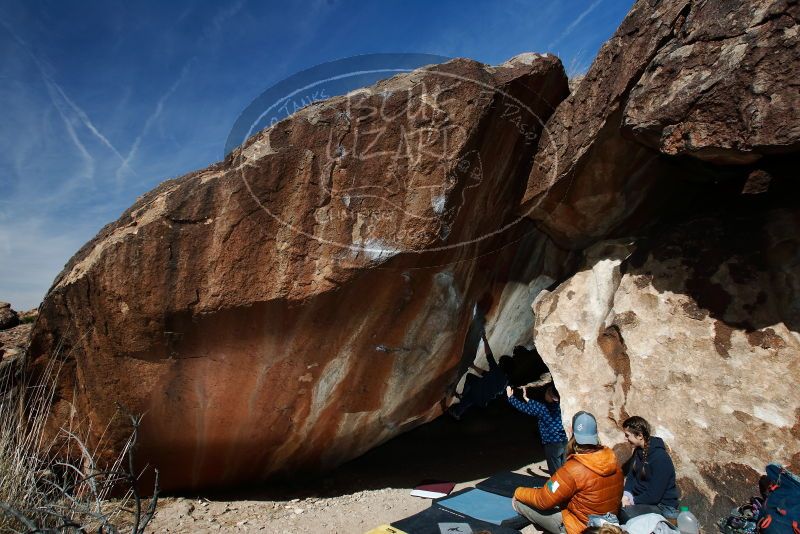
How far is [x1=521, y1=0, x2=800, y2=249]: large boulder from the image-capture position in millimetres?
2838

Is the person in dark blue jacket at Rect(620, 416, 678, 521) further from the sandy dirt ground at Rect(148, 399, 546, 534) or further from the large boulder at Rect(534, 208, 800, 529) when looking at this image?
the sandy dirt ground at Rect(148, 399, 546, 534)

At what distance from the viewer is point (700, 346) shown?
3.54 metres

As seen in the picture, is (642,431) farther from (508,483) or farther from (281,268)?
(281,268)

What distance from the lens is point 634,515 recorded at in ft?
9.62

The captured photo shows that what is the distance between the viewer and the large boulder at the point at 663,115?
9.31 ft

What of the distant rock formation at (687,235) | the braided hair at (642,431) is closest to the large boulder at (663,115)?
the distant rock formation at (687,235)

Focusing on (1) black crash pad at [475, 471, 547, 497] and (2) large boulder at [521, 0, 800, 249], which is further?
(1) black crash pad at [475, 471, 547, 497]

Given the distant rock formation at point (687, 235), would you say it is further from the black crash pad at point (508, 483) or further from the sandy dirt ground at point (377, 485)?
the sandy dirt ground at point (377, 485)

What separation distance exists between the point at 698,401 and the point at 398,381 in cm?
212

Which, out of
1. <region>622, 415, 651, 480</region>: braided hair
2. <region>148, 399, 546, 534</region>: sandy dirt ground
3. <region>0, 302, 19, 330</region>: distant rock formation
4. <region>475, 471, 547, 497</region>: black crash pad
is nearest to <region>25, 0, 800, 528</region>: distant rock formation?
<region>148, 399, 546, 534</region>: sandy dirt ground

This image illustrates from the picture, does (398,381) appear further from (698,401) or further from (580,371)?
(698,401)

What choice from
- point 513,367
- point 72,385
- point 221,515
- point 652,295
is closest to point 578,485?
point 652,295

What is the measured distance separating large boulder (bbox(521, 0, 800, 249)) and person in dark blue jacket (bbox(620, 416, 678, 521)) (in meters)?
1.67

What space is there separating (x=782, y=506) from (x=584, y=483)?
0.90m
